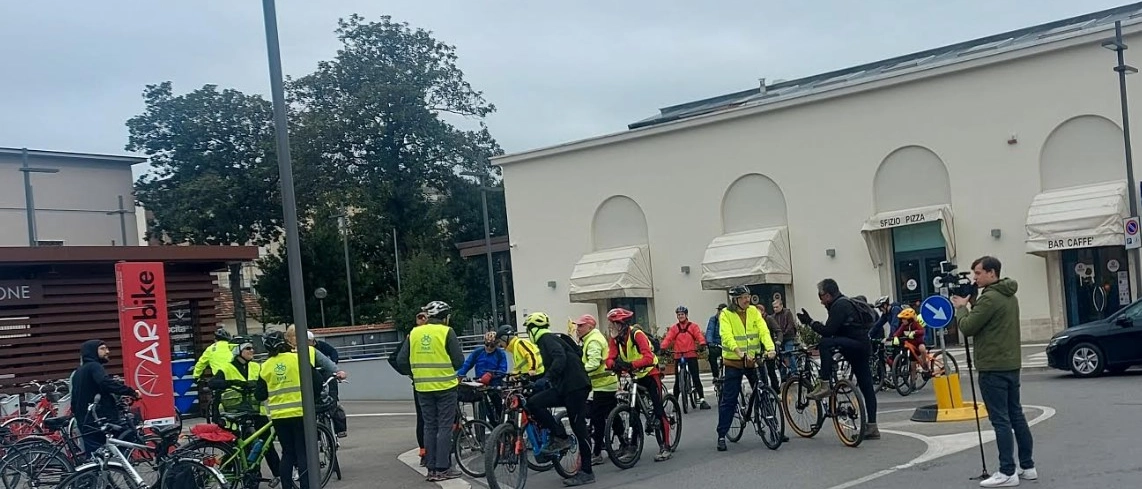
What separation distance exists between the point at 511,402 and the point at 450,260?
39.1 meters

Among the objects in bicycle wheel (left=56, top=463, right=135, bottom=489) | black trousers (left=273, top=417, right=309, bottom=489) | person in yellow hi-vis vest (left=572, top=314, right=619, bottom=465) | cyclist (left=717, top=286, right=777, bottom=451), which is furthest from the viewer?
cyclist (left=717, top=286, right=777, bottom=451)

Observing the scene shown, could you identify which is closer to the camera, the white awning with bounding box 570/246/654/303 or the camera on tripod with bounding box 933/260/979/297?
the camera on tripod with bounding box 933/260/979/297

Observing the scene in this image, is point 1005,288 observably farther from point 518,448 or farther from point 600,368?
point 518,448

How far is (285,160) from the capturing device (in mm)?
8430

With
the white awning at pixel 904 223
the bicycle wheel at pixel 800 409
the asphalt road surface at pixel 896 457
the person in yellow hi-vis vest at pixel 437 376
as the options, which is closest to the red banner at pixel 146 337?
the asphalt road surface at pixel 896 457

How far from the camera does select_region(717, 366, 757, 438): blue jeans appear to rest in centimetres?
1242

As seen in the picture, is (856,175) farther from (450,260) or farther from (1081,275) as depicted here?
(450,260)

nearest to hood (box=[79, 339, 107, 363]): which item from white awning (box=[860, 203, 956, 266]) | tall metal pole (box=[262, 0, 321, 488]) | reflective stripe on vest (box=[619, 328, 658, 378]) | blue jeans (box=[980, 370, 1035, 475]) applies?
tall metal pole (box=[262, 0, 321, 488])

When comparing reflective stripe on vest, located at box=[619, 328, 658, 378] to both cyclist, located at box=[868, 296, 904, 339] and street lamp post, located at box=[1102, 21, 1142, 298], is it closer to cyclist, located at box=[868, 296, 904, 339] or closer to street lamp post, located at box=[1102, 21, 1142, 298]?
cyclist, located at box=[868, 296, 904, 339]

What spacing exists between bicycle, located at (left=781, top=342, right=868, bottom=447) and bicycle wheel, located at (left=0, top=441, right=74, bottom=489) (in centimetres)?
802

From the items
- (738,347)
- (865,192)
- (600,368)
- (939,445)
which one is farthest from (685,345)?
(865,192)

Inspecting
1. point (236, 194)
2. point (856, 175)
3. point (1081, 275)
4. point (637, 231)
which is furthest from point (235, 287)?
point (1081, 275)

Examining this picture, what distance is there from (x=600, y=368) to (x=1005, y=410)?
4.19 m

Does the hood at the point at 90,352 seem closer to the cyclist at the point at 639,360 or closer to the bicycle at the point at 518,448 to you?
the bicycle at the point at 518,448
